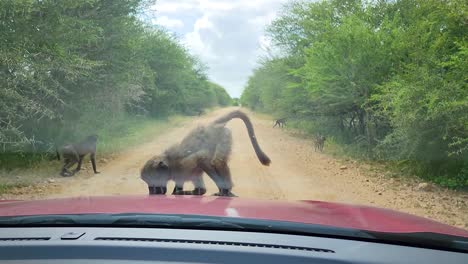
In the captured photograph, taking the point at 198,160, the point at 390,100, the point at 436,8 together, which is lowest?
the point at 198,160

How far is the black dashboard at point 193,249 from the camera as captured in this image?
1668mm

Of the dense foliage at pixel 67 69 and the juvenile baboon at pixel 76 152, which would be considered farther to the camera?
the juvenile baboon at pixel 76 152

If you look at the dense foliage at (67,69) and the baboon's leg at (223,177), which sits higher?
the dense foliage at (67,69)

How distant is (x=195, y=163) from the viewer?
240 inches

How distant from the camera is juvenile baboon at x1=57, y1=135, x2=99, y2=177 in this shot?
31.1ft

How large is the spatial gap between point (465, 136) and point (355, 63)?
405 cm

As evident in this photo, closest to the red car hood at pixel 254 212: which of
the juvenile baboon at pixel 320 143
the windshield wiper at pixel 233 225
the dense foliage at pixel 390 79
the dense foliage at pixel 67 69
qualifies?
the windshield wiper at pixel 233 225

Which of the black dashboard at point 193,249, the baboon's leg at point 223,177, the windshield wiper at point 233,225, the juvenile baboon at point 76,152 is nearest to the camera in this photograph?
the black dashboard at point 193,249

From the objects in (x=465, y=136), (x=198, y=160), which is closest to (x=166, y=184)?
(x=198, y=160)

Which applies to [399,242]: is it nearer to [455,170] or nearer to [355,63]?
[455,170]

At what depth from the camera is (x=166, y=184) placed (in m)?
6.11

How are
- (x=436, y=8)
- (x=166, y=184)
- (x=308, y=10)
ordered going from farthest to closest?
(x=308, y=10)
(x=436, y=8)
(x=166, y=184)

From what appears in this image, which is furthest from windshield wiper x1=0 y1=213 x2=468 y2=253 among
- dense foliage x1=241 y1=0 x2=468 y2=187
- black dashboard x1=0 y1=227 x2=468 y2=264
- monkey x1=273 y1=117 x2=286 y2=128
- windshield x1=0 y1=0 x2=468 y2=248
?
monkey x1=273 y1=117 x2=286 y2=128

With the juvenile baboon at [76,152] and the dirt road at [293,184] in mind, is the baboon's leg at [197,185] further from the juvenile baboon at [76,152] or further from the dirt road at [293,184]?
the juvenile baboon at [76,152]
